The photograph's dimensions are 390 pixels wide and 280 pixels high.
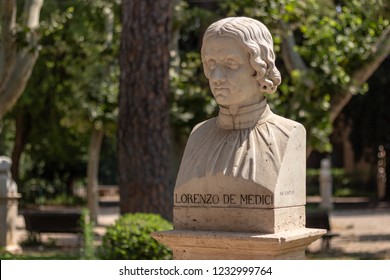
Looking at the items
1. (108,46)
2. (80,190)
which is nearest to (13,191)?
(108,46)

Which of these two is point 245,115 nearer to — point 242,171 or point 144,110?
point 242,171

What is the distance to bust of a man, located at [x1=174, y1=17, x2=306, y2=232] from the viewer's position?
5.12 m

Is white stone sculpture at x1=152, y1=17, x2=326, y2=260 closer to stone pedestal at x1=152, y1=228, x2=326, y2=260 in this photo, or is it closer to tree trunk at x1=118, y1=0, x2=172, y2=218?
stone pedestal at x1=152, y1=228, x2=326, y2=260

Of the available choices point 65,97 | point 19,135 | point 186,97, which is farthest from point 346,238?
point 19,135

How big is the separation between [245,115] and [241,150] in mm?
280

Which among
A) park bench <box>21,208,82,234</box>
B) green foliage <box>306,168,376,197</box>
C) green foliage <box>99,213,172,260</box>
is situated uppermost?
green foliage <box>99,213,172,260</box>

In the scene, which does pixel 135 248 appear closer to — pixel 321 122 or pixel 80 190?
pixel 321 122

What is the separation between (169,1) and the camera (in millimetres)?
10789

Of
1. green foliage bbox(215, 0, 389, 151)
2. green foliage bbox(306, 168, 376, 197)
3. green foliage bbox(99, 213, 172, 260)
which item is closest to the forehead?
green foliage bbox(99, 213, 172, 260)

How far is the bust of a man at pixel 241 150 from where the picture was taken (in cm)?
512

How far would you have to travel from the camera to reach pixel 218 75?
5.19 metres

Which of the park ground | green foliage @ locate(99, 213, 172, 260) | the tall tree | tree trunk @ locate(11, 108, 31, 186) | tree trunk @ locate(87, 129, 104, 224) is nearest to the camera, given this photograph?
green foliage @ locate(99, 213, 172, 260)

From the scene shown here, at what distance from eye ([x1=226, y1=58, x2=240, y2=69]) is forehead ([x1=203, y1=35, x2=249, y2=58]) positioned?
0.05 metres

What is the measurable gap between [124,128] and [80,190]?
33.2 metres
